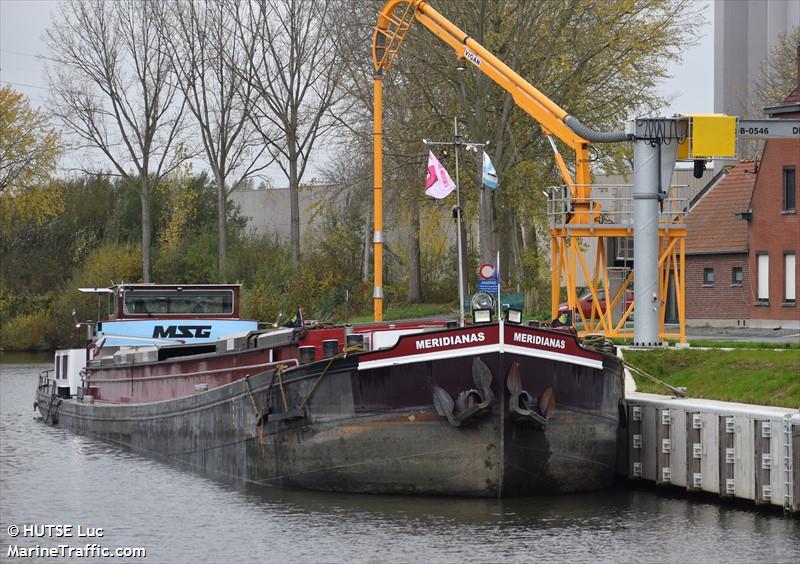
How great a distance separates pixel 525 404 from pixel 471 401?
83cm

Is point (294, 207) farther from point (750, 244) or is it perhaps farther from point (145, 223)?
point (750, 244)

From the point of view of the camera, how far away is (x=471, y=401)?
21016mm

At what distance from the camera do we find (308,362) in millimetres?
22922

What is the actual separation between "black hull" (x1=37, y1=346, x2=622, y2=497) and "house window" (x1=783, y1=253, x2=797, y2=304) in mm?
23098

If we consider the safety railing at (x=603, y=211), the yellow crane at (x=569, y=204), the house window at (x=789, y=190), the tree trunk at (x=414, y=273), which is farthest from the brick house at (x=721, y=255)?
the tree trunk at (x=414, y=273)

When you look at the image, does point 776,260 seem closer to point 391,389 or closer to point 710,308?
point 710,308

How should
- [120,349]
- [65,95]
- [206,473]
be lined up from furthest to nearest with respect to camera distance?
[65,95] → [120,349] → [206,473]

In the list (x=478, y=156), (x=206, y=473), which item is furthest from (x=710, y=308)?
(x=206, y=473)

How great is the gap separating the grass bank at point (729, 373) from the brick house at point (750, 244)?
51.4 feet

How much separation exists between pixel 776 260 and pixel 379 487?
88.5ft

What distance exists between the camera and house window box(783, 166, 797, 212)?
4506 cm

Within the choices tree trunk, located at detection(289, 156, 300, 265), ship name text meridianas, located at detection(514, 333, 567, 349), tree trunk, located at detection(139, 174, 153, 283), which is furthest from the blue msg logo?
tree trunk, located at detection(139, 174, 153, 283)

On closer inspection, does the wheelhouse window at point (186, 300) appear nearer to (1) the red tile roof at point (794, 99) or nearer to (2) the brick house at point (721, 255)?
(2) the brick house at point (721, 255)

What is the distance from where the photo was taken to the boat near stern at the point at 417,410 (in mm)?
21125
